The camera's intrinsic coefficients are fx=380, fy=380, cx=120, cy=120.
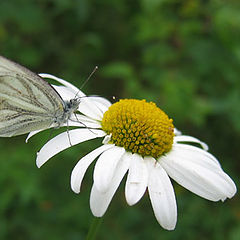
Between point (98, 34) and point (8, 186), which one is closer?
point (8, 186)

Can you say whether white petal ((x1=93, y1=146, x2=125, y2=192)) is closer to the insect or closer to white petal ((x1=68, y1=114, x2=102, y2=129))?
white petal ((x1=68, y1=114, x2=102, y2=129))

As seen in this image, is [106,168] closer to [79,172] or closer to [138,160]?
[79,172]

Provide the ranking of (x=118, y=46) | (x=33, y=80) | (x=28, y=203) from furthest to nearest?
(x=118, y=46), (x=28, y=203), (x=33, y=80)

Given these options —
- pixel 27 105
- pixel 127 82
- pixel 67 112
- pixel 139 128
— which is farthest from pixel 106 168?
pixel 127 82

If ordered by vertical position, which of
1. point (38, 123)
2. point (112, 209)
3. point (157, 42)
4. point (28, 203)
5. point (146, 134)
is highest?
point (157, 42)

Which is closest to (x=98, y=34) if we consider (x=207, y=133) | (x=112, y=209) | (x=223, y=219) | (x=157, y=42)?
(x=157, y=42)

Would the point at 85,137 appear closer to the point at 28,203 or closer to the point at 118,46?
the point at 28,203
